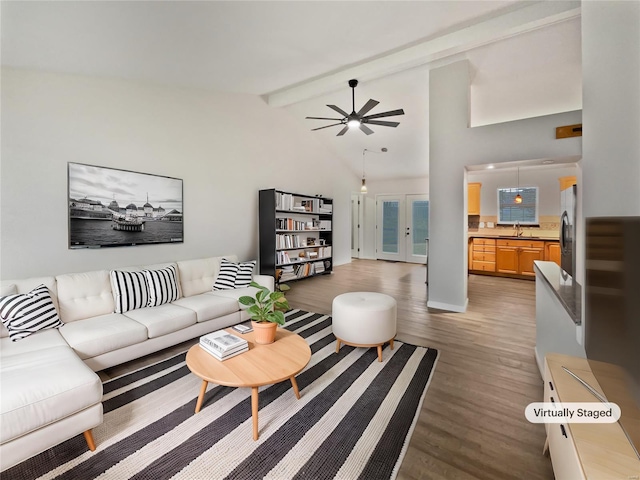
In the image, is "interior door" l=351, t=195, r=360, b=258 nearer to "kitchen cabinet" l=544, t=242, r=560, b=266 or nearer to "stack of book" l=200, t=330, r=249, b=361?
"kitchen cabinet" l=544, t=242, r=560, b=266

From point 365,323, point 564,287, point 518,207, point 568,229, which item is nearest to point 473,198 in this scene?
point 518,207

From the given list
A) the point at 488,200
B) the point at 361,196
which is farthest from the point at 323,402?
the point at 361,196

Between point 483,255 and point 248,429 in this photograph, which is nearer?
point 248,429

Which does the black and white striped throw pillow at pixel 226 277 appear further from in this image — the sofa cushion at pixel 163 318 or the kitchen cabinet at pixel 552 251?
the kitchen cabinet at pixel 552 251

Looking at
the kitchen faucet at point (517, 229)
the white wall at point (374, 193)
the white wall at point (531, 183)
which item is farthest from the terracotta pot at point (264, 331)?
the white wall at point (374, 193)

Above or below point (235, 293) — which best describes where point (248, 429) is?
below

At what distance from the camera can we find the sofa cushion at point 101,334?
205 centimetres

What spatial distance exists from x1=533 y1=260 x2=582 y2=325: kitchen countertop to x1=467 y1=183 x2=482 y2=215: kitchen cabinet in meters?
4.12

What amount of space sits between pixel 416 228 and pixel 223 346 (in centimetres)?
722

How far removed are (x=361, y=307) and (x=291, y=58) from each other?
3.11 meters

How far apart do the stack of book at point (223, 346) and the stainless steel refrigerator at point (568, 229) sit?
2.53 meters

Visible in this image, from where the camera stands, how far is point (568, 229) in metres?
2.15

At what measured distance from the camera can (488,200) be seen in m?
6.63

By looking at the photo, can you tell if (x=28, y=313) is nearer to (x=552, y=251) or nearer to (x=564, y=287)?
(x=564, y=287)
